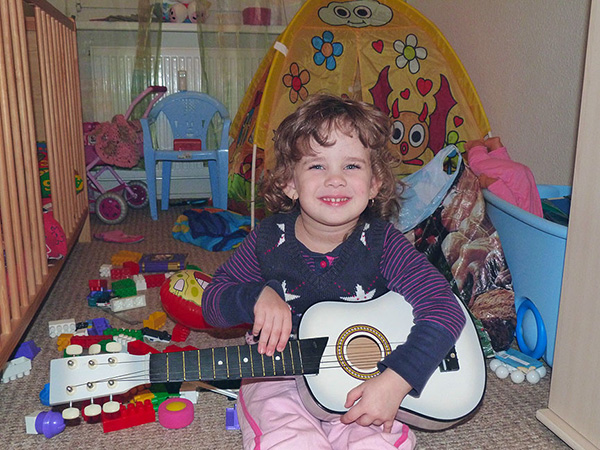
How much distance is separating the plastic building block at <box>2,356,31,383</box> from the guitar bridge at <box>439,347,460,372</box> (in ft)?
2.90

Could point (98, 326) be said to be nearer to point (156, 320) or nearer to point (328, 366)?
point (156, 320)

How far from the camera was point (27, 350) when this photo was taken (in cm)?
132

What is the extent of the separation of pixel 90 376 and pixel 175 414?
1.00 feet

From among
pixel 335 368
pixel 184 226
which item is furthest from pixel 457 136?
pixel 335 368

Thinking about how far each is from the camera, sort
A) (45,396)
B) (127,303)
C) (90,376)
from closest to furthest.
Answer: (90,376) → (45,396) → (127,303)

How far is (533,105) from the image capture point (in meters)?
1.94

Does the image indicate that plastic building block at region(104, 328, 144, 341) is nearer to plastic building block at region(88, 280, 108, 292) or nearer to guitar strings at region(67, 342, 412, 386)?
plastic building block at region(88, 280, 108, 292)

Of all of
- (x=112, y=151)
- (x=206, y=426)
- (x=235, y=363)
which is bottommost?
(x=206, y=426)

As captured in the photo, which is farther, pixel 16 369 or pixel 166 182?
pixel 166 182

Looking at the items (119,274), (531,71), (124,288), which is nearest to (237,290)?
(124,288)

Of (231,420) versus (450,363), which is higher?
(450,363)

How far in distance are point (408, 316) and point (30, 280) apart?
0.81m

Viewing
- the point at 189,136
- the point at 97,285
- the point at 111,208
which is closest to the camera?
the point at 97,285

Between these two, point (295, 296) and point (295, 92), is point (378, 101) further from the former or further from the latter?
point (295, 296)
